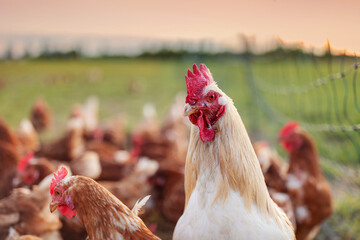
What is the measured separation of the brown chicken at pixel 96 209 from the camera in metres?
1.84

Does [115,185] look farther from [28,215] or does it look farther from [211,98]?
[211,98]

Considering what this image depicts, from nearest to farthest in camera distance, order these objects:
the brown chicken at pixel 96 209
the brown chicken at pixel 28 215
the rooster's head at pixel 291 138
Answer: the brown chicken at pixel 96 209, the brown chicken at pixel 28 215, the rooster's head at pixel 291 138

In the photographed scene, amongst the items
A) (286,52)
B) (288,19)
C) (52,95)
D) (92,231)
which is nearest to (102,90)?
(52,95)

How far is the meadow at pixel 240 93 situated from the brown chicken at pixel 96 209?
2.57 meters

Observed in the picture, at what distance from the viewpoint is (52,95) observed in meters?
11.4

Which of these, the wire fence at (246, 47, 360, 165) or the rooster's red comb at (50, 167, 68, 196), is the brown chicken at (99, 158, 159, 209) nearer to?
the rooster's red comb at (50, 167, 68, 196)

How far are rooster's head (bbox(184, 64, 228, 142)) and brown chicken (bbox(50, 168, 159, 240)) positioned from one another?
0.57 metres

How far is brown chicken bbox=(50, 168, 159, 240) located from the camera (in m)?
1.84

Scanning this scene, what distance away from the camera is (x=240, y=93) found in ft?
35.9

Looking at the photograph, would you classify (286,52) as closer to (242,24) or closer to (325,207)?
(242,24)

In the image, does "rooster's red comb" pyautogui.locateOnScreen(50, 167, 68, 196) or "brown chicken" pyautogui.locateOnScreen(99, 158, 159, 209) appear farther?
"brown chicken" pyautogui.locateOnScreen(99, 158, 159, 209)

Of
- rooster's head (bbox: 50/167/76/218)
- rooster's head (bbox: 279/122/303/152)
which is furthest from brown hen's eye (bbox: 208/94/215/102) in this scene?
rooster's head (bbox: 279/122/303/152)

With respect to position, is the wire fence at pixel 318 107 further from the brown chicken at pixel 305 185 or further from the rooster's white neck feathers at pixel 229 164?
the rooster's white neck feathers at pixel 229 164

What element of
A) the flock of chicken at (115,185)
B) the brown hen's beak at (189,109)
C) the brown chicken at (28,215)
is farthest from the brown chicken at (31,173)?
the brown hen's beak at (189,109)
